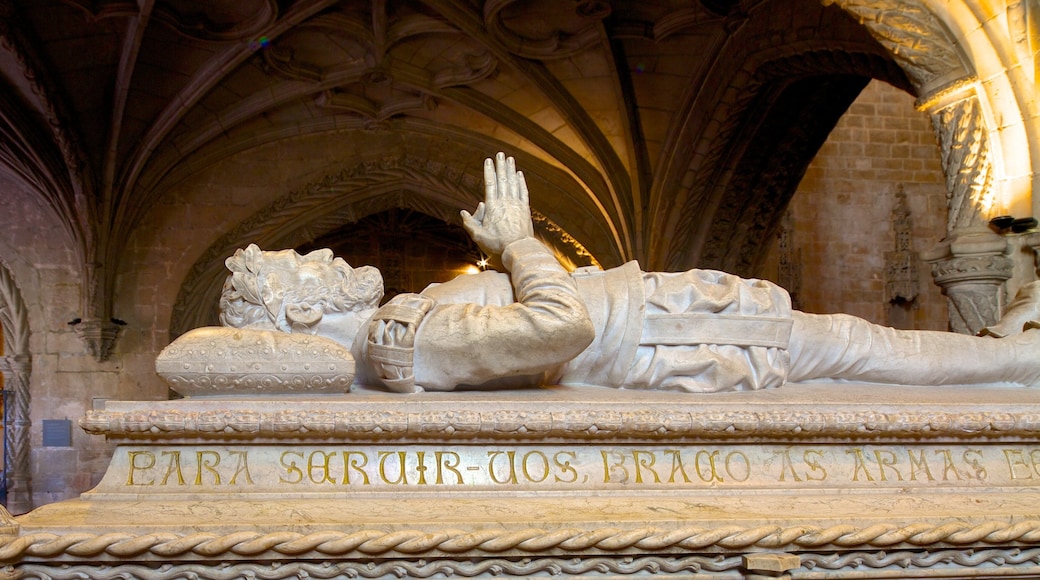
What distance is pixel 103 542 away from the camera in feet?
6.51

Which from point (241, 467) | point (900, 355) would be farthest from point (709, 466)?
point (241, 467)

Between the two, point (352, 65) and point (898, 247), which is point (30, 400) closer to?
point (352, 65)

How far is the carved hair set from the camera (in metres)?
2.75

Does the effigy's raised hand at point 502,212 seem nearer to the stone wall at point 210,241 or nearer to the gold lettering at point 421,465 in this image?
the gold lettering at point 421,465

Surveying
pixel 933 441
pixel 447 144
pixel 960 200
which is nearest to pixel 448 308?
pixel 933 441

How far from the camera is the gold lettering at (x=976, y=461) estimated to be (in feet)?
8.22

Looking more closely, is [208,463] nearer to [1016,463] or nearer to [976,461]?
[976,461]

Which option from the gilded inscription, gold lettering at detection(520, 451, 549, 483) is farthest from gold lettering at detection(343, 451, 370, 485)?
gold lettering at detection(520, 451, 549, 483)

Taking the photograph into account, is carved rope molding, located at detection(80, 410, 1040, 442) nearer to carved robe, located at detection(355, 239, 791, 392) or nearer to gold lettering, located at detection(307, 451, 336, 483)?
gold lettering, located at detection(307, 451, 336, 483)

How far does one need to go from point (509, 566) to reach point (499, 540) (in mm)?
76

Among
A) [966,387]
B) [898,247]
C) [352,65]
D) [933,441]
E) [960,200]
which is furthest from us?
[898,247]

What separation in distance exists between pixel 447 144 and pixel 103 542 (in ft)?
33.6

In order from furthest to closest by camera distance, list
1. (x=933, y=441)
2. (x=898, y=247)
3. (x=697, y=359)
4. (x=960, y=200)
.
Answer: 1. (x=898, y=247)
2. (x=960, y=200)
3. (x=697, y=359)
4. (x=933, y=441)

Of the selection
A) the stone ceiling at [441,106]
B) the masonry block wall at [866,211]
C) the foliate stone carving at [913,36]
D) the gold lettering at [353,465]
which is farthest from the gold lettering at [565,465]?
the masonry block wall at [866,211]
